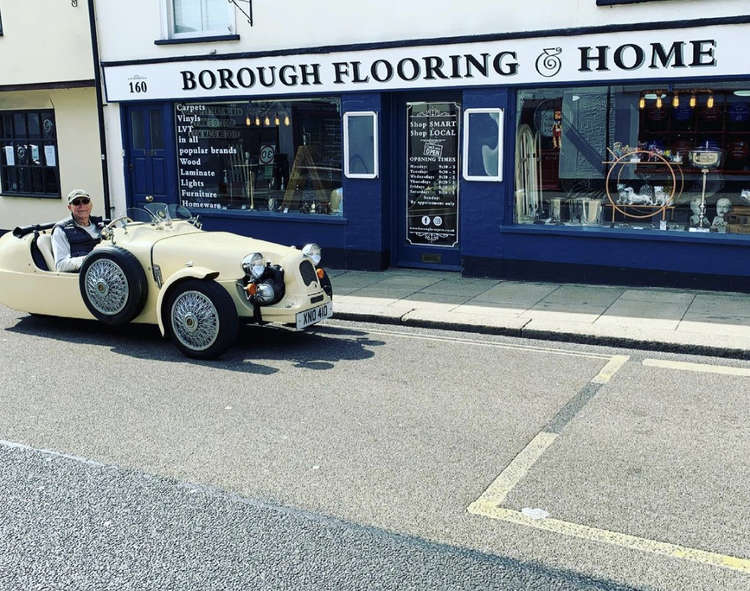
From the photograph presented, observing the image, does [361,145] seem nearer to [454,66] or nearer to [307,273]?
[454,66]

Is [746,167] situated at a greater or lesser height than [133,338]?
greater

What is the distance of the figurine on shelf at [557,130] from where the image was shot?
1077 centimetres

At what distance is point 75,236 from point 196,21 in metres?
5.74

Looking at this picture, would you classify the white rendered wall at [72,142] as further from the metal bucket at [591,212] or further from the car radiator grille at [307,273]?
the metal bucket at [591,212]

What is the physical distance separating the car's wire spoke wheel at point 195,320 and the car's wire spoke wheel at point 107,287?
0.62 meters

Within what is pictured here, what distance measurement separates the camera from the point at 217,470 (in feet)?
16.5

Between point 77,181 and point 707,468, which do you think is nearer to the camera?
point 707,468

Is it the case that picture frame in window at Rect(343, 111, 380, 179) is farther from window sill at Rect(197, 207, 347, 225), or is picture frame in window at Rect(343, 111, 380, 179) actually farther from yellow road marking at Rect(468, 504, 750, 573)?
yellow road marking at Rect(468, 504, 750, 573)

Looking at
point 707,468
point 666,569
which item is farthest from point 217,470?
point 707,468

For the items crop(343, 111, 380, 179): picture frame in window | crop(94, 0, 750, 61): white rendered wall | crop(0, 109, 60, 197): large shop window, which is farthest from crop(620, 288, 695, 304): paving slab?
crop(0, 109, 60, 197): large shop window

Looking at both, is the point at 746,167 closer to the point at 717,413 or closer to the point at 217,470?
the point at 717,413

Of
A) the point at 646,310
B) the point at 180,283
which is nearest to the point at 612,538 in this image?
the point at 180,283

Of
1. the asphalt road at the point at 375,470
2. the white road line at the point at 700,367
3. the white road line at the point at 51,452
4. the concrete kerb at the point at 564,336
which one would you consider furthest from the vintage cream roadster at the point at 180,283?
the white road line at the point at 700,367

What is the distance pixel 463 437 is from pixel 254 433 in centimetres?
143
